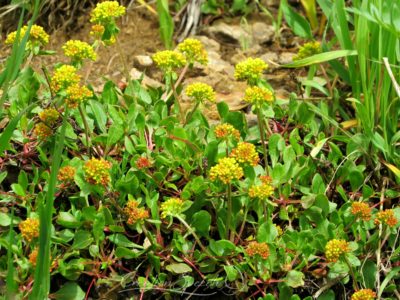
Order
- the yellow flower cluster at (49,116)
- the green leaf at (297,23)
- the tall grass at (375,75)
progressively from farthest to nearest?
the green leaf at (297,23)
the tall grass at (375,75)
the yellow flower cluster at (49,116)

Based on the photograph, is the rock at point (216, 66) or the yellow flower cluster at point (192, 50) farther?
the rock at point (216, 66)

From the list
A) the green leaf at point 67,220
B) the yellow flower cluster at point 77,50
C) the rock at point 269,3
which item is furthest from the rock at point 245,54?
the green leaf at point 67,220

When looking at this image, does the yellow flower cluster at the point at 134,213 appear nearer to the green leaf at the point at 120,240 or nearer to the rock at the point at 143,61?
the green leaf at the point at 120,240

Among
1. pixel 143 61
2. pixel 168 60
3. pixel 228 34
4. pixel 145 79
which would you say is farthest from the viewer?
pixel 228 34

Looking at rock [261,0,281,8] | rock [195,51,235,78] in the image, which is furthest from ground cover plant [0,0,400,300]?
rock [261,0,281,8]

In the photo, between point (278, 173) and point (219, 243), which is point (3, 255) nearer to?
point (219, 243)

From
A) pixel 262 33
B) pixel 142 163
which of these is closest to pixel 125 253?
pixel 142 163

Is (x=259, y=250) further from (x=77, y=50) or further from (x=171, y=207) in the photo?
(x=77, y=50)
